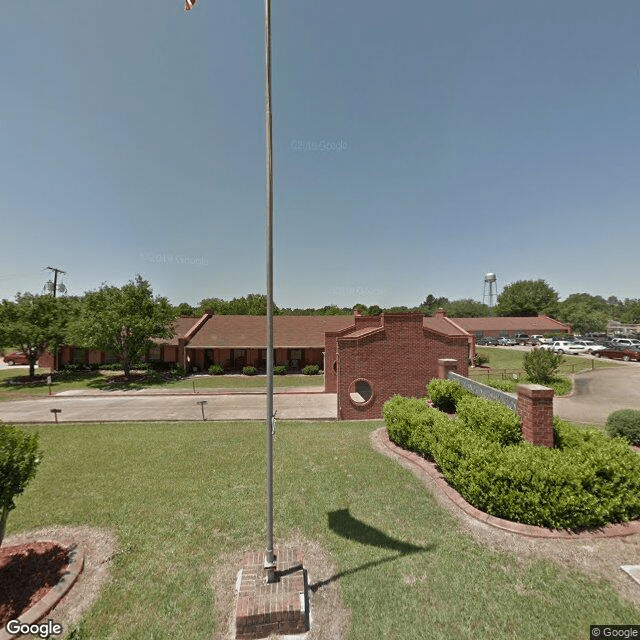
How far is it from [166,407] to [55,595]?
608 inches

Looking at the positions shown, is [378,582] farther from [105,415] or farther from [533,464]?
[105,415]

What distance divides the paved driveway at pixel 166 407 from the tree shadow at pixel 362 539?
32.1 feet

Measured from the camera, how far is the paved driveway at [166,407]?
1658 centimetres

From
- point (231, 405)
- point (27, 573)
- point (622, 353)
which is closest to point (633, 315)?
point (622, 353)

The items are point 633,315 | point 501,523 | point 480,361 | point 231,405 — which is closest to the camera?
point 501,523

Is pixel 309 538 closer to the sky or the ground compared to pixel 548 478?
closer to the ground

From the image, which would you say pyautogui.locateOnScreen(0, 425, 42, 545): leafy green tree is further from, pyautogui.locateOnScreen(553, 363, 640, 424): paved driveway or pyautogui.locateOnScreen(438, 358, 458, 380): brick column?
pyautogui.locateOnScreen(553, 363, 640, 424): paved driveway

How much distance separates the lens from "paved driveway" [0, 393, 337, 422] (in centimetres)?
1658

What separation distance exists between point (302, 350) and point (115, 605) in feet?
93.5

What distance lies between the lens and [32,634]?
401 centimetres

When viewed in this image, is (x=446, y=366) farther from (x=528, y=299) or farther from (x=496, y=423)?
(x=528, y=299)

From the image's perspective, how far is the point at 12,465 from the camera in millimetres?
4867

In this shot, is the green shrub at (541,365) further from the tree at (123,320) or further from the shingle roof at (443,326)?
the tree at (123,320)

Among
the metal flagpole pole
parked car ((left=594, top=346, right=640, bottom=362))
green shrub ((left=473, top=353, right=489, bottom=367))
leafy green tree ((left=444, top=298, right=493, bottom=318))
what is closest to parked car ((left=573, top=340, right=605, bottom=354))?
parked car ((left=594, top=346, right=640, bottom=362))
